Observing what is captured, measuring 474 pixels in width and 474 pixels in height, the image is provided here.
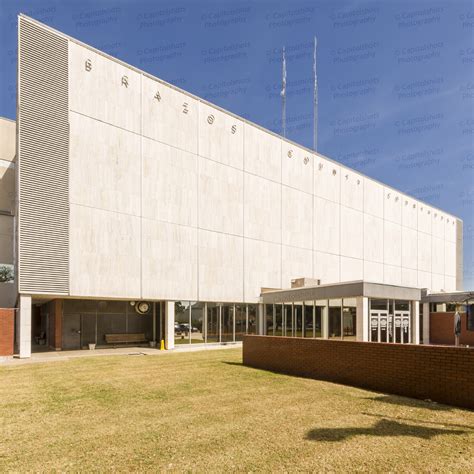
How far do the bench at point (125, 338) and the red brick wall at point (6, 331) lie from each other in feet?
23.9

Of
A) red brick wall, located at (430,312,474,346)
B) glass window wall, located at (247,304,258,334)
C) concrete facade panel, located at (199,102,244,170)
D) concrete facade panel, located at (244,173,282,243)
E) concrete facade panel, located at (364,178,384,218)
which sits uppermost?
concrete facade panel, located at (199,102,244,170)

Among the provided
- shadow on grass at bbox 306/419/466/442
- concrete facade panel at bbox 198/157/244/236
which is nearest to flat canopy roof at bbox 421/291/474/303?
concrete facade panel at bbox 198/157/244/236

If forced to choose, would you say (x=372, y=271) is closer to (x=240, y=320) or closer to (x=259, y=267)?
(x=259, y=267)

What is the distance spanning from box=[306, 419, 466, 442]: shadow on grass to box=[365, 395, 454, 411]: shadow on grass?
5.87ft

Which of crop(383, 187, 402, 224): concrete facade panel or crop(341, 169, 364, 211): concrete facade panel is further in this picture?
crop(383, 187, 402, 224): concrete facade panel

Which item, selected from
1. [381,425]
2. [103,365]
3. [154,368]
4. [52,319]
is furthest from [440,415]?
[52,319]

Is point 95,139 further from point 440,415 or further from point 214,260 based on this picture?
point 440,415

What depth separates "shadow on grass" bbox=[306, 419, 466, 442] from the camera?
7762mm

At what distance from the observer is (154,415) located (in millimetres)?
9570

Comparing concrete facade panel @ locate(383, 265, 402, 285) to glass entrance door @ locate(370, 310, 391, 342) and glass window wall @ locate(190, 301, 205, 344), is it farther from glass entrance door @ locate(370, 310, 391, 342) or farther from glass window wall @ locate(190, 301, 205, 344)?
glass window wall @ locate(190, 301, 205, 344)

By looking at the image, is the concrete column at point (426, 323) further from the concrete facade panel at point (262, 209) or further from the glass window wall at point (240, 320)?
the glass window wall at point (240, 320)

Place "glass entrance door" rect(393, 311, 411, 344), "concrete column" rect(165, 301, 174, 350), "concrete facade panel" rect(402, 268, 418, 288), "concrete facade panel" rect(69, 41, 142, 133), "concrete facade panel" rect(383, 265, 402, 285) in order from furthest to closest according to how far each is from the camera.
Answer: "concrete facade panel" rect(402, 268, 418, 288)
"concrete facade panel" rect(383, 265, 402, 285)
"concrete column" rect(165, 301, 174, 350)
"glass entrance door" rect(393, 311, 411, 344)
"concrete facade panel" rect(69, 41, 142, 133)

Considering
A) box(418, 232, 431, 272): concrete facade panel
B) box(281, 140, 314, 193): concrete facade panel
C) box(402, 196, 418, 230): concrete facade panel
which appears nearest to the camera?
box(281, 140, 314, 193): concrete facade panel

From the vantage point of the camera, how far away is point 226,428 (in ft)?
27.7
